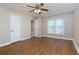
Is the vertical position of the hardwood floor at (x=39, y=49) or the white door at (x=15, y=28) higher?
the white door at (x=15, y=28)

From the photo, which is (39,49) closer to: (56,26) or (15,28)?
(15,28)

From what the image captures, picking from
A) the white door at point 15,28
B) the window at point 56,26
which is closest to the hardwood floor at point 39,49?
the white door at point 15,28

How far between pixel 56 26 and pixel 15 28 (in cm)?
341

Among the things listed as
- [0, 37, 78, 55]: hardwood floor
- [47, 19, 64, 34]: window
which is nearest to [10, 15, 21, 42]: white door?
[0, 37, 78, 55]: hardwood floor

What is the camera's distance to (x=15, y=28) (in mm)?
5180

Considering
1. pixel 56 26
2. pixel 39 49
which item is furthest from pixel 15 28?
pixel 56 26

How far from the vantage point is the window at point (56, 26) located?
6.47 m

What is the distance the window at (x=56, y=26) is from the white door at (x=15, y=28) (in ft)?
9.69

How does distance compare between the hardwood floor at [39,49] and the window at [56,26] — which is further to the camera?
the window at [56,26]

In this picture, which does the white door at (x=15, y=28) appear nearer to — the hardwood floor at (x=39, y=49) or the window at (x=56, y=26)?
the hardwood floor at (x=39, y=49)

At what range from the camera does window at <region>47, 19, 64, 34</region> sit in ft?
21.2

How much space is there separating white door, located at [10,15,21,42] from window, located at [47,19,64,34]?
9.69 feet

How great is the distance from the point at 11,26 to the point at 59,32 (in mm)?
3763

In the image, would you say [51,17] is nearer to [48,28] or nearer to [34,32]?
[48,28]
